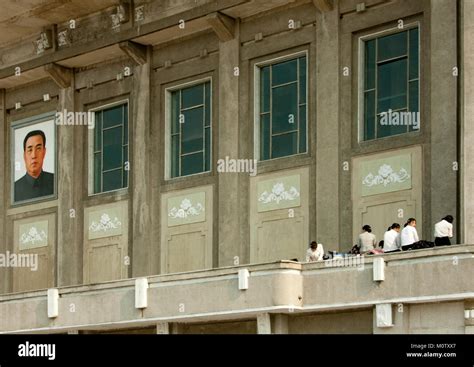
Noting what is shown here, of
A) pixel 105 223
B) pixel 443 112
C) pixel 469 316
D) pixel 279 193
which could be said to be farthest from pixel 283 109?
pixel 469 316

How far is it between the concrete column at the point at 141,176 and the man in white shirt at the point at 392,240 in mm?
11136

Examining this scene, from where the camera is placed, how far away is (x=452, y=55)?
3391cm

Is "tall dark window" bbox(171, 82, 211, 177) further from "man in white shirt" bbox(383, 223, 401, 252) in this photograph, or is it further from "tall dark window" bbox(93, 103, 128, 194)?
"man in white shirt" bbox(383, 223, 401, 252)

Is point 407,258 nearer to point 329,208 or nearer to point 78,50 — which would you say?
point 329,208

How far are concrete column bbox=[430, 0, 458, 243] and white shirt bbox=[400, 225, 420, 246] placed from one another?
6.50ft

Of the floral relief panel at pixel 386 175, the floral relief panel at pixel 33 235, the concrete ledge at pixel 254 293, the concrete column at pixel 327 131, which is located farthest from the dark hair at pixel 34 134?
the floral relief panel at pixel 386 175

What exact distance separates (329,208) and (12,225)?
50.3 ft

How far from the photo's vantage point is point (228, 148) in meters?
40.0

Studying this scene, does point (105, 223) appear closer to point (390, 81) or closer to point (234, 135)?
point (234, 135)

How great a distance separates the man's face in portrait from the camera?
46.7 metres

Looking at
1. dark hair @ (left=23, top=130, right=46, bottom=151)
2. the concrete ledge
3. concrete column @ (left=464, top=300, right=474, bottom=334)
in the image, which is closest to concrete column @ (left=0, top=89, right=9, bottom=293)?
dark hair @ (left=23, top=130, right=46, bottom=151)

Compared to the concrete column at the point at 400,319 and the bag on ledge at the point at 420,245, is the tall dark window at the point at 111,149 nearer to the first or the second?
the bag on ledge at the point at 420,245
